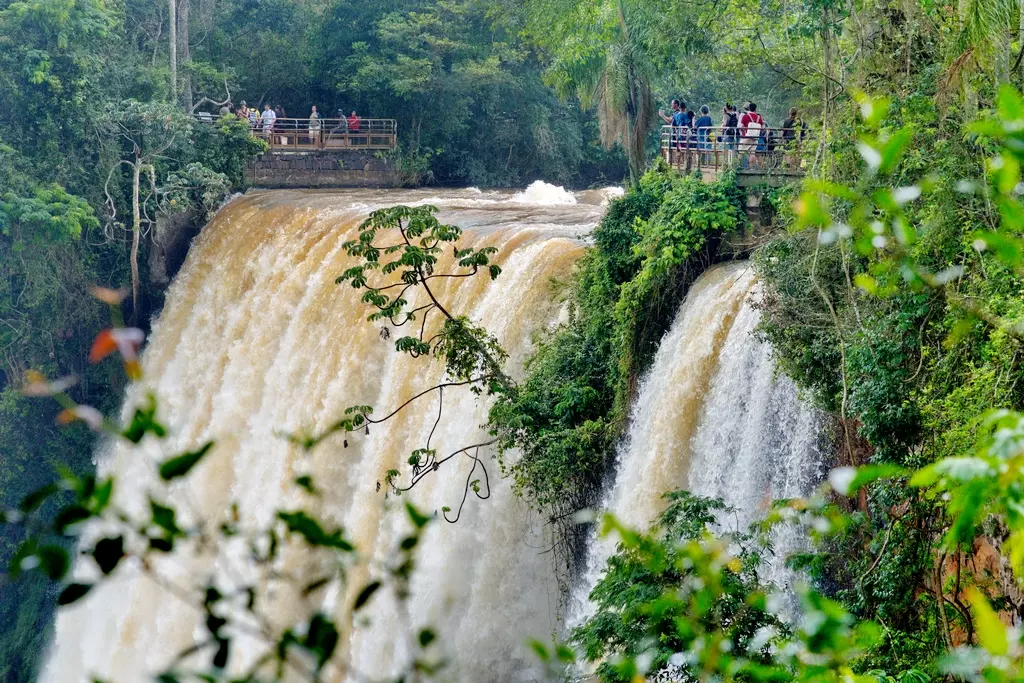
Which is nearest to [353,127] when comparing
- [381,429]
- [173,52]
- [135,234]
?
[173,52]

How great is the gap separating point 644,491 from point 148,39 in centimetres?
1993

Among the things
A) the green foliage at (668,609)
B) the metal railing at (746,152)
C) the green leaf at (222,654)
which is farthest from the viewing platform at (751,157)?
the green leaf at (222,654)

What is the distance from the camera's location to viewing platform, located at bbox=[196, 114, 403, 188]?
2564 cm

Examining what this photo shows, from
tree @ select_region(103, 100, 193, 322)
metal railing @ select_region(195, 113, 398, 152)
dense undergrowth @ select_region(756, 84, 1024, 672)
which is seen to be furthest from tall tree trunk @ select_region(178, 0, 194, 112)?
dense undergrowth @ select_region(756, 84, 1024, 672)

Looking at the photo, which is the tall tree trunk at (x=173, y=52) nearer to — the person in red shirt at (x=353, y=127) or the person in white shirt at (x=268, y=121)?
the person in white shirt at (x=268, y=121)

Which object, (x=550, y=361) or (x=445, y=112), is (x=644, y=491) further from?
(x=445, y=112)

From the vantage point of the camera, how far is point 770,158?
38.9ft

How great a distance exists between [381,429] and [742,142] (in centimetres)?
490

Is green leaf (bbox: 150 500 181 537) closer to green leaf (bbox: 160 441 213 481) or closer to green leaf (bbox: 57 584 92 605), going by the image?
green leaf (bbox: 160 441 213 481)

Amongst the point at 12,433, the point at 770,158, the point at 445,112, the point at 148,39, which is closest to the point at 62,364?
the point at 12,433

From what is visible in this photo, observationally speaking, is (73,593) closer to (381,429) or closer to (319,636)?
(319,636)

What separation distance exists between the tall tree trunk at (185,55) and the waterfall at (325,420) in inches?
187

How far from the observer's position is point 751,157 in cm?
1225

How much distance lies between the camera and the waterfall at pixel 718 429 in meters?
8.31
